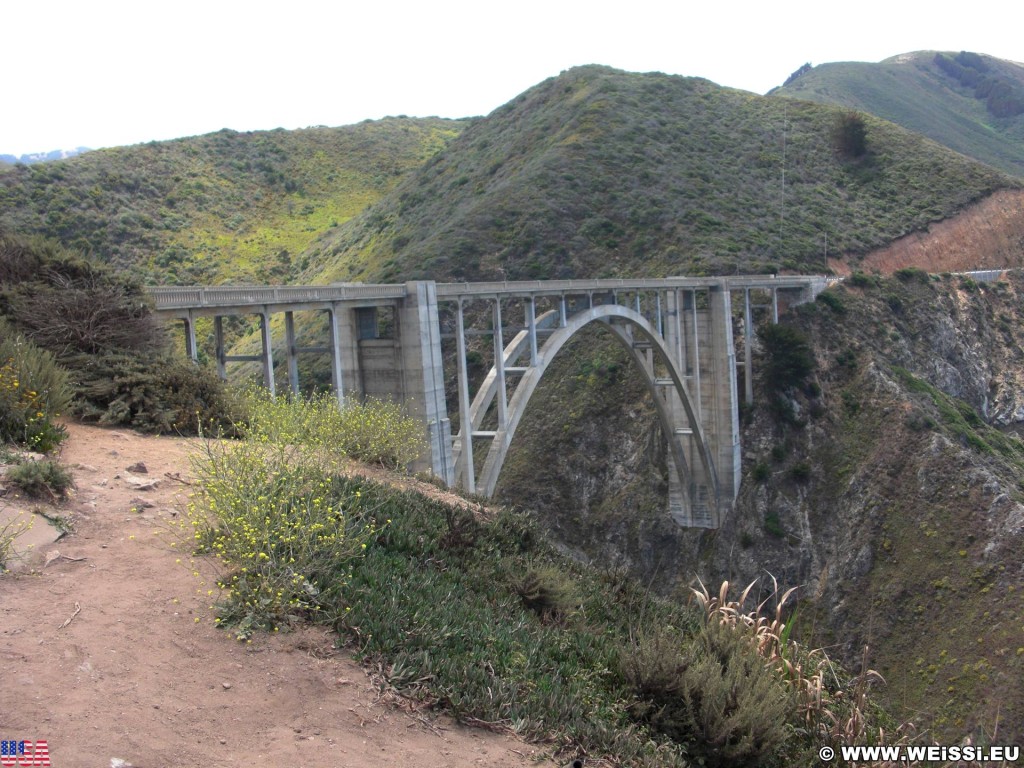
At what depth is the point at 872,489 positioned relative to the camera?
34.4m

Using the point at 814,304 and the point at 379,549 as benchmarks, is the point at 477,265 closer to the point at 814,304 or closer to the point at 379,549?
the point at 814,304

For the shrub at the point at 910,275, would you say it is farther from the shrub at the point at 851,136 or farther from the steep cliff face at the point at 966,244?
the shrub at the point at 851,136

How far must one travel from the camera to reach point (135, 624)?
21.4 feet

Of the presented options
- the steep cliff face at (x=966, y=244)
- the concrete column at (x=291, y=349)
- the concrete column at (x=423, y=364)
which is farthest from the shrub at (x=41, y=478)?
the steep cliff face at (x=966, y=244)

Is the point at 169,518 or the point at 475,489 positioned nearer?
the point at 169,518

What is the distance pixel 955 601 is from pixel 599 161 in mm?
38089

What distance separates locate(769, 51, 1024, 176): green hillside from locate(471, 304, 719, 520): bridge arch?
A: 3045 inches

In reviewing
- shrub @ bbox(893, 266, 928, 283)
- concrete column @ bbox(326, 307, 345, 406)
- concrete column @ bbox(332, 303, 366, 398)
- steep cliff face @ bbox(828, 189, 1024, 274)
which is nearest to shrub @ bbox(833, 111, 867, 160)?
steep cliff face @ bbox(828, 189, 1024, 274)

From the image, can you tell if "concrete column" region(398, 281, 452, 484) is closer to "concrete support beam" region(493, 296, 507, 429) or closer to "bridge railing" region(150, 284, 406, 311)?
"bridge railing" region(150, 284, 406, 311)

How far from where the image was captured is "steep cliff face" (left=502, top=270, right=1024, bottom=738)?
1106 inches

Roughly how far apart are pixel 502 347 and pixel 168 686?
16.9 metres

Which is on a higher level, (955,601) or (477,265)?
(477,265)

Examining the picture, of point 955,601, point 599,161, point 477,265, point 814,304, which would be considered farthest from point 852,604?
point 599,161

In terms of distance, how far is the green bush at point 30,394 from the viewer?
31.4ft
